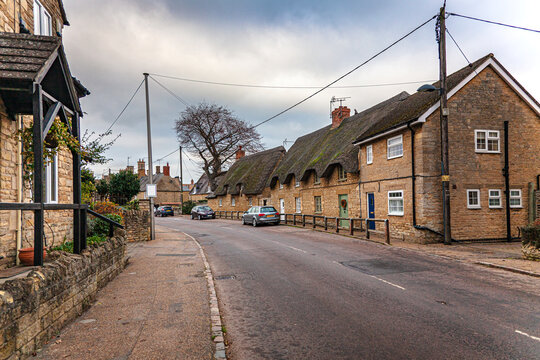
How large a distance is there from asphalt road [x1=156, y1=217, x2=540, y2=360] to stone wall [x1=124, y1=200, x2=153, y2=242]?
762cm

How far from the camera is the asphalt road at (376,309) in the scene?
15.4 feet

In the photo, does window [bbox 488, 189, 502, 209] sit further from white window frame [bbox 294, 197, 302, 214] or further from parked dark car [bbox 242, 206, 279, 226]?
white window frame [bbox 294, 197, 302, 214]

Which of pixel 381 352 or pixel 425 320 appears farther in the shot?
pixel 425 320

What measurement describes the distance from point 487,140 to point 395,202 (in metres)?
5.22

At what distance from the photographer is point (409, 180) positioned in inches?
643

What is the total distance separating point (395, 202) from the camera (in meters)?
17.5

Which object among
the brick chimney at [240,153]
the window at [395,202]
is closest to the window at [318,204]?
the window at [395,202]

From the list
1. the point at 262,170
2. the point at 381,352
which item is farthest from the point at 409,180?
the point at 262,170

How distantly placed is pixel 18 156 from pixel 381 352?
8498mm

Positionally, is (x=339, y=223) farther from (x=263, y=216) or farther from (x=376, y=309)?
(x=376, y=309)

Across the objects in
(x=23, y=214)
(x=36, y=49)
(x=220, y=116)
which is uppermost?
(x=220, y=116)

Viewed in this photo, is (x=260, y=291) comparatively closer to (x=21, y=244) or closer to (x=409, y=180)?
(x=21, y=244)

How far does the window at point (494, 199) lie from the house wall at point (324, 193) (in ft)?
22.5

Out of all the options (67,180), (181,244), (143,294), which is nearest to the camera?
(143,294)
